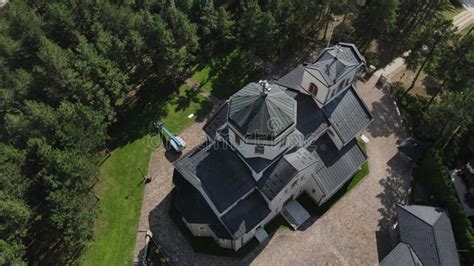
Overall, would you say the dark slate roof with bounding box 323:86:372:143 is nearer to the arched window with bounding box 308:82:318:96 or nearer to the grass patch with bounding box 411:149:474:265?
the arched window with bounding box 308:82:318:96

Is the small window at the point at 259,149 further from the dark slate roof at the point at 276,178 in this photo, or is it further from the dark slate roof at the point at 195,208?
the dark slate roof at the point at 195,208

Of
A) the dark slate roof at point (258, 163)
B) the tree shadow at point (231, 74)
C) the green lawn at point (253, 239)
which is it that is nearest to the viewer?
the dark slate roof at point (258, 163)

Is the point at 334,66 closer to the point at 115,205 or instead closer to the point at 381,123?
the point at 381,123

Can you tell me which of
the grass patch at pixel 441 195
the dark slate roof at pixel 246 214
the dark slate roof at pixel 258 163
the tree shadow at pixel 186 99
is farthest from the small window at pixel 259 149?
the grass patch at pixel 441 195

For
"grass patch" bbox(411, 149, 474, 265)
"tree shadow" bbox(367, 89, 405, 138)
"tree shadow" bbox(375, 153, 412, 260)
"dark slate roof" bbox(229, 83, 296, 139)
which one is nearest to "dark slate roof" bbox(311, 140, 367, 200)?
"tree shadow" bbox(375, 153, 412, 260)

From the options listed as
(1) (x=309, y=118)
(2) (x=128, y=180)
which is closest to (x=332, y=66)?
(1) (x=309, y=118)

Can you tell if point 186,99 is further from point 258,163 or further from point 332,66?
point 332,66
